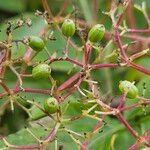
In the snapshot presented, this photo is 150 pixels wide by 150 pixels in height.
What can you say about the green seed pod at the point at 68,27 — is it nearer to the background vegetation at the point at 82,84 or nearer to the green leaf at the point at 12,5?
the background vegetation at the point at 82,84

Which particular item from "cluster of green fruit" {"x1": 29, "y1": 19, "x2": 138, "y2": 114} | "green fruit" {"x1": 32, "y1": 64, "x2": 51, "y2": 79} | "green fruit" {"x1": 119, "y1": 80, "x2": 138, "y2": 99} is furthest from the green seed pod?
A: "green fruit" {"x1": 119, "y1": 80, "x2": 138, "y2": 99}

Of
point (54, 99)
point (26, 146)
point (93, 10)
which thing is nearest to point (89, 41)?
point (54, 99)

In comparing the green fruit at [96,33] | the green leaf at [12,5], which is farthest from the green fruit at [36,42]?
the green leaf at [12,5]

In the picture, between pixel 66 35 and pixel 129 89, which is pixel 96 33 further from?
pixel 129 89

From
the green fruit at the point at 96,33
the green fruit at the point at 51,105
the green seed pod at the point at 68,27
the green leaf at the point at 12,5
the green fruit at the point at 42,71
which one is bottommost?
the green fruit at the point at 51,105

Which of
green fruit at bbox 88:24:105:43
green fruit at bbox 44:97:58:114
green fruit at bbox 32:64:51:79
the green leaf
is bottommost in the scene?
green fruit at bbox 44:97:58:114

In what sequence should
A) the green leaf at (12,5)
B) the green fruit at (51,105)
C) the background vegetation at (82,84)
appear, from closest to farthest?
the green fruit at (51,105), the background vegetation at (82,84), the green leaf at (12,5)

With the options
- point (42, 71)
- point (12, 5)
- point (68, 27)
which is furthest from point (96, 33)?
point (12, 5)

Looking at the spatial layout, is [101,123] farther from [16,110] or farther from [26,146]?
[16,110]

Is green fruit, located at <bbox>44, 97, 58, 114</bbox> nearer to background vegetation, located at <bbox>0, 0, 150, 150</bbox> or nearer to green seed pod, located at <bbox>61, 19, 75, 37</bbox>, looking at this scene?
background vegetation, located at <bbox>0, 0, 150, 150</bbox>

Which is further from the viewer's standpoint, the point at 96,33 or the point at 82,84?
the point at 82,84

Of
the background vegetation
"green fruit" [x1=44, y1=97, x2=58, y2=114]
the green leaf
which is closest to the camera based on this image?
"green fruit" [x1=44, y1=97, x2=58, y2=114]

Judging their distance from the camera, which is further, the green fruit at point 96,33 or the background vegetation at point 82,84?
the background vegetation at point 82,84
